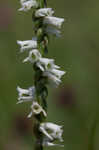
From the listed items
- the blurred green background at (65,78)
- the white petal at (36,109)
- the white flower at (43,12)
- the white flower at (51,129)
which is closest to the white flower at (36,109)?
the white petal at (36,109)

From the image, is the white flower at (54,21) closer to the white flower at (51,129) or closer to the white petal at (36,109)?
the white petal at (36,109)

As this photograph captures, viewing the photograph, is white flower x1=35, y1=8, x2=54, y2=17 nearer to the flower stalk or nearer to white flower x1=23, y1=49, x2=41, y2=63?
the flower stalk

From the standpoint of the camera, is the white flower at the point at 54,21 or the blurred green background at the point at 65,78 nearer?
the white flower at the point at 54,21

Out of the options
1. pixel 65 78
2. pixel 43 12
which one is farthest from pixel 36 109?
pixel 65 78

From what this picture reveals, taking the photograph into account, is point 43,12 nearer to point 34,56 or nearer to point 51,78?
point 34,56

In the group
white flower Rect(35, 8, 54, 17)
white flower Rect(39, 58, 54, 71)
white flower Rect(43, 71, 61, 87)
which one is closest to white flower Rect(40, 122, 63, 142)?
white flower Rect(43, 71, 61, 87)
